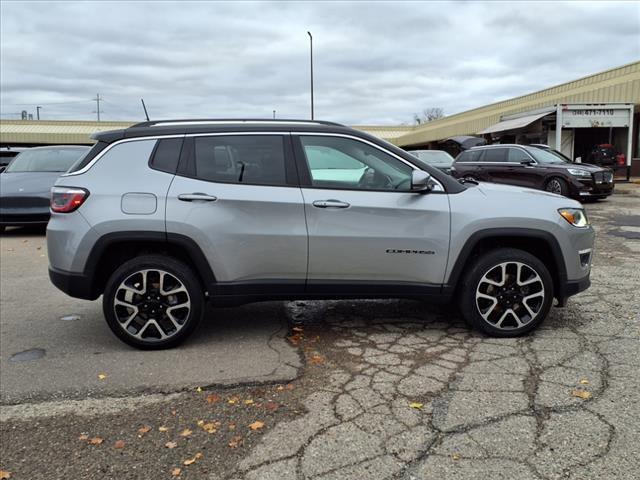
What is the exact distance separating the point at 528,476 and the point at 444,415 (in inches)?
27.1

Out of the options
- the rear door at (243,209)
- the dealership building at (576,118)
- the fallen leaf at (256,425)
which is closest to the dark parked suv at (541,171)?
the dealership building at (576,118)

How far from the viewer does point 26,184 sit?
410 inches

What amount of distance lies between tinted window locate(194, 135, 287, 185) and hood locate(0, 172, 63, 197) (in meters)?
7.10

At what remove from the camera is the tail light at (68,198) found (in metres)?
4.34

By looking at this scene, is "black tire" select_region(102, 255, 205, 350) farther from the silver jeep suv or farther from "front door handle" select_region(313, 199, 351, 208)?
"front door handle" select_region(313, 199, 351, 208)

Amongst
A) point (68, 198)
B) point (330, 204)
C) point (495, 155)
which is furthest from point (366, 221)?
point (495, 155)

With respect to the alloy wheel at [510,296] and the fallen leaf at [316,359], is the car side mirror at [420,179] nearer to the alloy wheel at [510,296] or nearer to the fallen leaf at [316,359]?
the alloy wheel at [510,296]

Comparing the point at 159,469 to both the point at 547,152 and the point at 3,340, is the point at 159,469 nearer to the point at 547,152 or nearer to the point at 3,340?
the point at 3,340

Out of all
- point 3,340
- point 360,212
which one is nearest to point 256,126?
point 360,212

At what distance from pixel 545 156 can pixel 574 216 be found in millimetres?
10988

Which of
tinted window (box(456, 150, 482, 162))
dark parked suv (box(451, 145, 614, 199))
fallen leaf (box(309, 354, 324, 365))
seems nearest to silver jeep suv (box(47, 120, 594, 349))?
fallen leaf (box(309, 354, 324, 365))

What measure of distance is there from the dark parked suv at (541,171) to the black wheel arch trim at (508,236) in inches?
373

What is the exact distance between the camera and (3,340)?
4.92 metres

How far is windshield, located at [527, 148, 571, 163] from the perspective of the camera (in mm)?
14562
